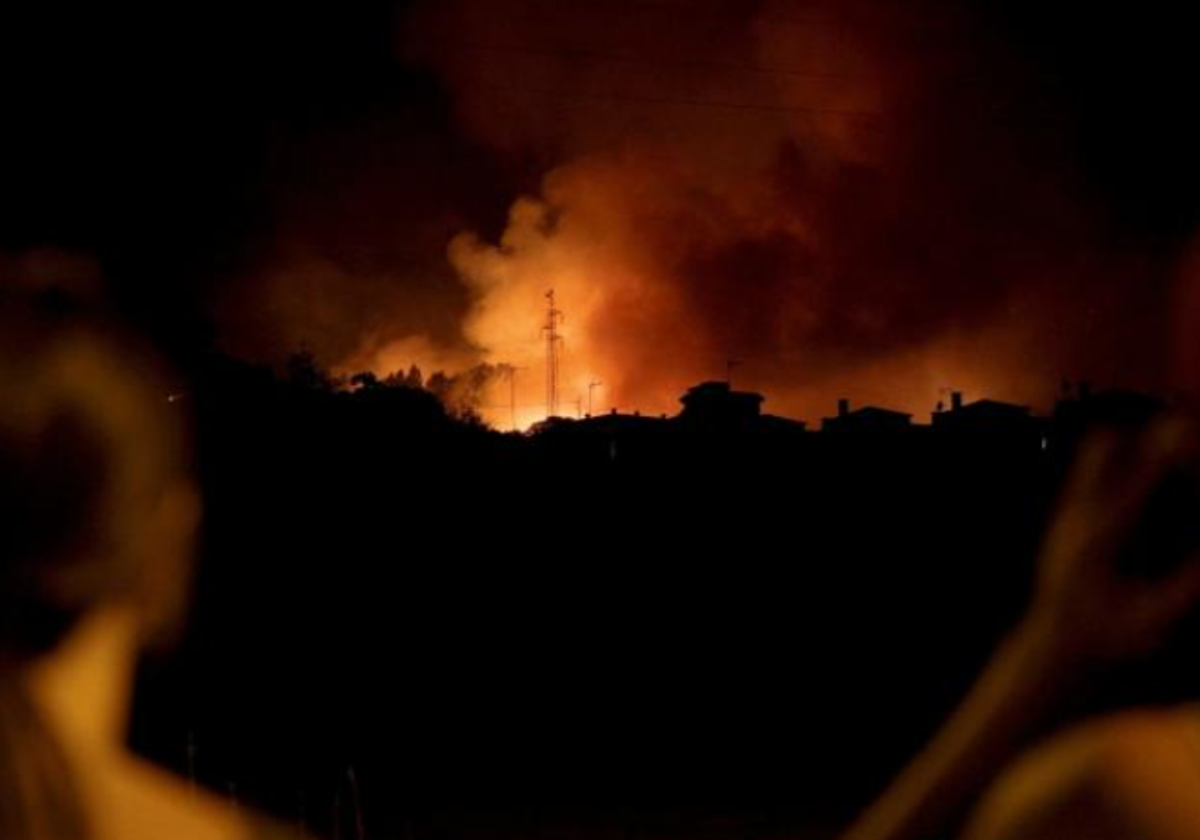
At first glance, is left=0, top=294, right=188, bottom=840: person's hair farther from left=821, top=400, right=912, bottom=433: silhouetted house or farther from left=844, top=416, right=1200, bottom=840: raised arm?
left=821, top=400, right=912, bottom=433: silhouetted house

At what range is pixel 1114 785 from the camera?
2.63m

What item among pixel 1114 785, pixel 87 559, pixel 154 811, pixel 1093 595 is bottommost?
pixel 154 811

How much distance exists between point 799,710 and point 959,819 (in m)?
8.63

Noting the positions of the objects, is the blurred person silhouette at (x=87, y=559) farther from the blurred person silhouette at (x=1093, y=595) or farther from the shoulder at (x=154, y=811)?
the blurred person silhouette at (x=1093, y=595)

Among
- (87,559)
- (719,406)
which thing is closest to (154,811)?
(87,559)

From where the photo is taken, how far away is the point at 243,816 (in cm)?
438

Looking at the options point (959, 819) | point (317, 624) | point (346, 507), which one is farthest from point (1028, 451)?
point (959, 819)

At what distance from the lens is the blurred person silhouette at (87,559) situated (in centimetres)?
364

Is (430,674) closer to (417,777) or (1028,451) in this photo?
(417,777)

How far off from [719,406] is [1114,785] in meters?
43.4

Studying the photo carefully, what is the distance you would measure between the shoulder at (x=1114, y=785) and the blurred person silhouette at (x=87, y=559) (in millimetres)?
2436

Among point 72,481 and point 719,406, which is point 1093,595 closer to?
point 72,481

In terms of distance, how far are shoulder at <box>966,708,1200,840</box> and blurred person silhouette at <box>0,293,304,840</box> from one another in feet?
7.99

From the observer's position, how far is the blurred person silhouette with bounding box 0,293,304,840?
3.64m
